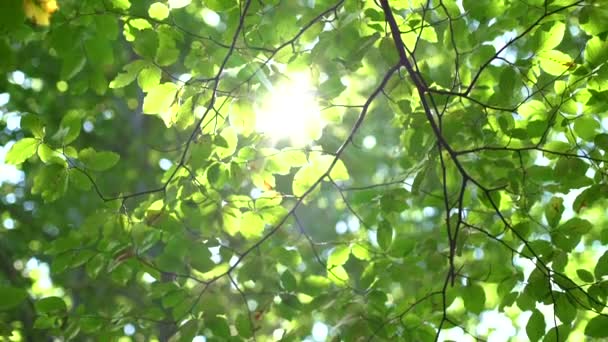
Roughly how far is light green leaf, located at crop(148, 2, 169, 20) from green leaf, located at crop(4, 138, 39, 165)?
60 centimetres

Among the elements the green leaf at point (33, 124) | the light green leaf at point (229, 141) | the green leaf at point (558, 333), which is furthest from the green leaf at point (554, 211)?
the green leaf at point (33, 124)

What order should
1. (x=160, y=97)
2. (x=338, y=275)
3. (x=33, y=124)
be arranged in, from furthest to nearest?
(x=338, y=275) < (x=160, y=97) < (x=33, y=124)

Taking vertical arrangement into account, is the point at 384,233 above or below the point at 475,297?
above

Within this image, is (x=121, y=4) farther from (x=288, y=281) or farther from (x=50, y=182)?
(x=288, y=281)

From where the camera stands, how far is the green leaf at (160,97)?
207 centimetres

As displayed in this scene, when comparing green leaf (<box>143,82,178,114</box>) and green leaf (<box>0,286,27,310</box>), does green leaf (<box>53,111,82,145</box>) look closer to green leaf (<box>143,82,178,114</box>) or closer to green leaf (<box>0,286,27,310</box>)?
green leaf (<box>143,82,178,114</box>)

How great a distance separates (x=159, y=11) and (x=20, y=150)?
0.68 m

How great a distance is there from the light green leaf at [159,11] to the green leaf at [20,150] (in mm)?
600

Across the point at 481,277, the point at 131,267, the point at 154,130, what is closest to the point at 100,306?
the point at 154,130

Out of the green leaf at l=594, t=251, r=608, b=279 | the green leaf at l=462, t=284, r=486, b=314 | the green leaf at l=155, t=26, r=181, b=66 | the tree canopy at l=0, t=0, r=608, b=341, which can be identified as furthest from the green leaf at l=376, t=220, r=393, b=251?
the green leaf at l=155, t=26, r=181, b=66

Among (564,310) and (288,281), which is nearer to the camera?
(564,310)

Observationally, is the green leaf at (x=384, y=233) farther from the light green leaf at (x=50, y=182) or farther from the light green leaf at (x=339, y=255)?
the light green leaf at (x=50, y=182)

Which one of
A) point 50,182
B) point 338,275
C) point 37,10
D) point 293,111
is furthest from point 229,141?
point 37,10

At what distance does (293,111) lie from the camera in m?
2.31
